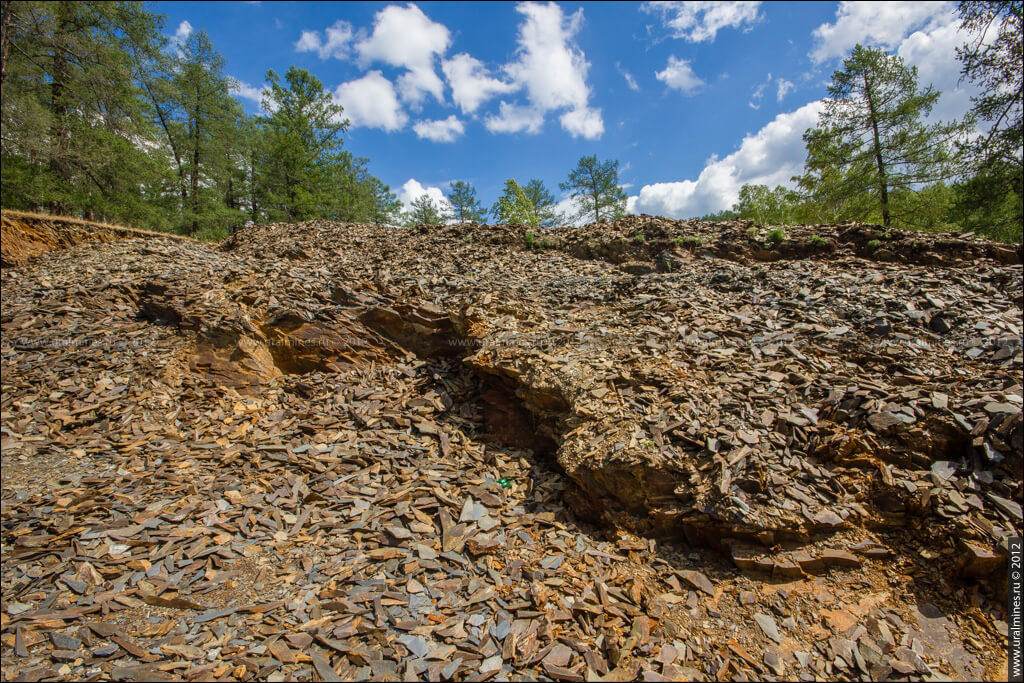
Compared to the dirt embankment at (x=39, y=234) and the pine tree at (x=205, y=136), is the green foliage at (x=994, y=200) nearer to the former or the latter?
A: the dirt embankment at (x=39, y=234)

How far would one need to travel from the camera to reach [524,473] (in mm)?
4289

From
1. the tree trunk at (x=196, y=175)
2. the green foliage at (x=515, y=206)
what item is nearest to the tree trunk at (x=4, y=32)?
the tree trunk at (x=196, y=175)

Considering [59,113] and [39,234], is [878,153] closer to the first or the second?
[39,234]

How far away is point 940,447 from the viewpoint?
10.0 ft

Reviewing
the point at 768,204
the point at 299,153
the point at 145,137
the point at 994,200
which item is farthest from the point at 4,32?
the point at 768,204

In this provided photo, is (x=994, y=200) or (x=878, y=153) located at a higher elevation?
(x=878, y=153)

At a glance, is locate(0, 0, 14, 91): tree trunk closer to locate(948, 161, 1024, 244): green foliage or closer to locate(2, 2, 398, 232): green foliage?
locate(2, 2, 398, 232): green foliage

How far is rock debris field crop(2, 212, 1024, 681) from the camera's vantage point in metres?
2.45

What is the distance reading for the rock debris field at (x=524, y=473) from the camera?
2453 millimetres

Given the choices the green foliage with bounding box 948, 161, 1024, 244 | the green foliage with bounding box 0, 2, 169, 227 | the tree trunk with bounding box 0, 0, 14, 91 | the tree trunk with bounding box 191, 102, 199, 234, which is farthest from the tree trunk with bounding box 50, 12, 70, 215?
the green foliage with bounding box 948, 161, 1024, 244

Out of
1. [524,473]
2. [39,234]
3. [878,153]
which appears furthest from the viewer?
[878,153]

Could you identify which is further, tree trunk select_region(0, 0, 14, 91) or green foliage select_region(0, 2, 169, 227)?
green foliage select_region(0, 2, 169, 227)

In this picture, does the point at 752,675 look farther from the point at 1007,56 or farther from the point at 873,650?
the point at 1007,56

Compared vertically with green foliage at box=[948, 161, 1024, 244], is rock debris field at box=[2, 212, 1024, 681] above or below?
below
